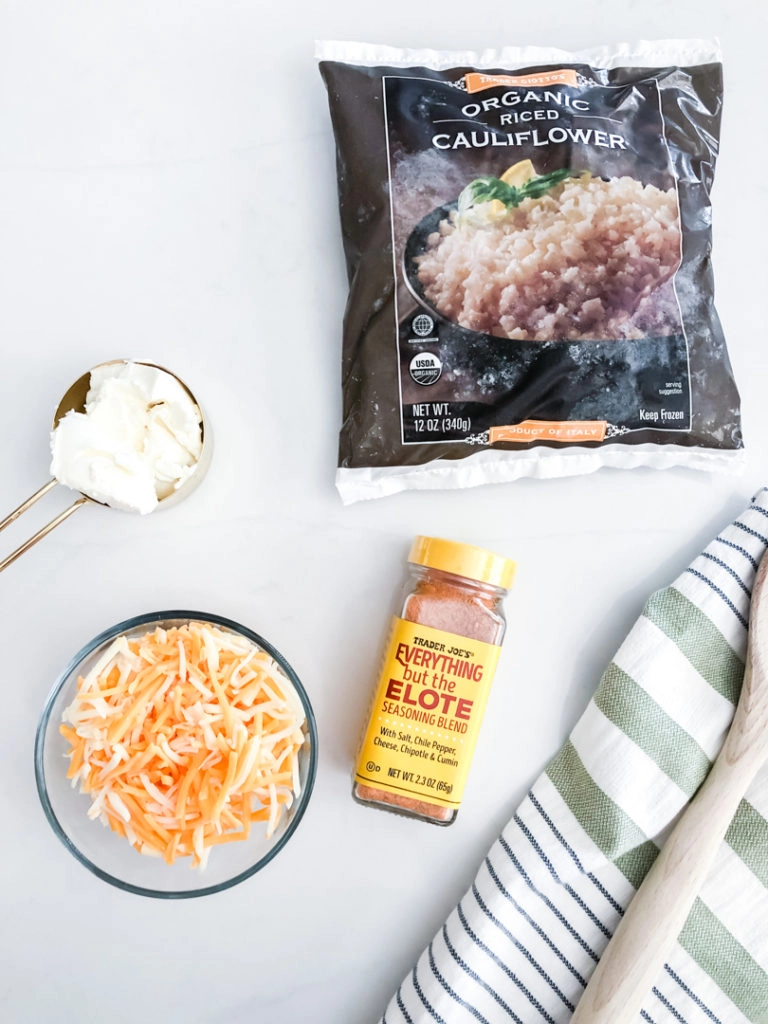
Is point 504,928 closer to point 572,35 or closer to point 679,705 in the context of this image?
point 679,705

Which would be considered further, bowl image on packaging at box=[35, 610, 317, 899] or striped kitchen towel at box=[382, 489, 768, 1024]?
striped kitchen towel at box=[382, 489, 768, 1024]

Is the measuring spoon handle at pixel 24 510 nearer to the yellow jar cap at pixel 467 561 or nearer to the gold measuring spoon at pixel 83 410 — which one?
the gold measuring spoon at pixel 83 410

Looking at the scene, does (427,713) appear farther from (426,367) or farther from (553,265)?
(553,265)

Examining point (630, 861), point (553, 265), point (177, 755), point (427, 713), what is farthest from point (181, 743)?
point (553, 265)

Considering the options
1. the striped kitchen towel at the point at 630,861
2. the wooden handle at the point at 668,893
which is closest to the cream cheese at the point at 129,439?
the striped kitchen towel at the point at 630,861

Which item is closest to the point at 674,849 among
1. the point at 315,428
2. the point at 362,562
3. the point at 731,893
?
the point at 731,893

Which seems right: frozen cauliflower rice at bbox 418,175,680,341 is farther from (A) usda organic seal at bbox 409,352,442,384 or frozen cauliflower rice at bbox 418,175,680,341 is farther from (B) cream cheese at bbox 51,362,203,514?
(B) cream cheese at bbox 51,362,203,514

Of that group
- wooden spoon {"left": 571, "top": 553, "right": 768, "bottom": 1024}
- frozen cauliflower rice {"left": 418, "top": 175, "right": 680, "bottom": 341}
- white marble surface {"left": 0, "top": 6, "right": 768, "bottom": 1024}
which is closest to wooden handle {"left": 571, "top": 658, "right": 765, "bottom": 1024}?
wooden spoon {"left": 571, "top": 553, "right": 768, "bottom": 1024}
